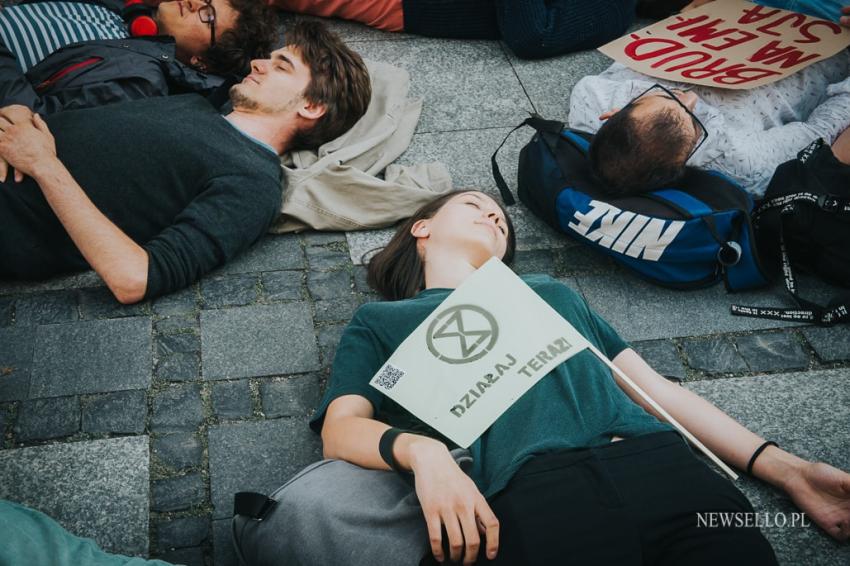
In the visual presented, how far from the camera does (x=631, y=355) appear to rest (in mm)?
2744

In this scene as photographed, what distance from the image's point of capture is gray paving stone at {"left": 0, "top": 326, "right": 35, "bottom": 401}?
2.86 metres

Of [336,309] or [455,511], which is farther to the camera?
[336,309]

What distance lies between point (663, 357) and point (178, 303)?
5.94ft

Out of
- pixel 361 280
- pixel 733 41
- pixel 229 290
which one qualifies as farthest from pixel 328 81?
pixel 733 41

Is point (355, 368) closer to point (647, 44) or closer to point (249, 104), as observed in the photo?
point (249, 104)

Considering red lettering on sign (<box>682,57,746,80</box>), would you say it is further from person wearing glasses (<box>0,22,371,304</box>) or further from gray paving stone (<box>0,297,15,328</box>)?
gray paving stone (<box>0,297,15,328</box>)

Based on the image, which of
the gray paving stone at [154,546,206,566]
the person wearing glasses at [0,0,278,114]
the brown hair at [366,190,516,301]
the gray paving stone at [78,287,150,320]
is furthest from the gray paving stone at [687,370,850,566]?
the person wearing glasses at [0,0,278,114]

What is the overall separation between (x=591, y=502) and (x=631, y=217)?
1.53 m

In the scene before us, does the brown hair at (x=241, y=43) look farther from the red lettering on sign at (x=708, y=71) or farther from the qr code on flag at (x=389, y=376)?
the qr code on flag at (x=389, y=376)

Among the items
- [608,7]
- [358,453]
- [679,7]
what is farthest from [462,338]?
[679,7]

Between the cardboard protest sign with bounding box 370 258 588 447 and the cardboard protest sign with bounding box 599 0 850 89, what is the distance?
6.56 feet

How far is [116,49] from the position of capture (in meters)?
3.90

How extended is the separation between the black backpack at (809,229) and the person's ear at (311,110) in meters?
1.90

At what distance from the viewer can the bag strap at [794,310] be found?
338 cm
